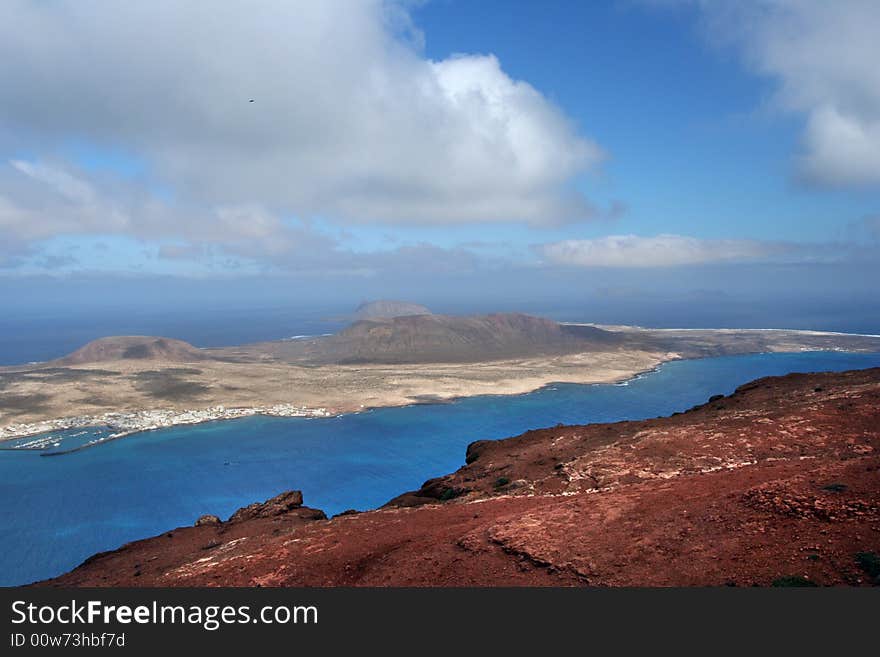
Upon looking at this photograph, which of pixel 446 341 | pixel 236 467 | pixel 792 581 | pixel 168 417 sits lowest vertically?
pixel 236 467

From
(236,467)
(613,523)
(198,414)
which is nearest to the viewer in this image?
(613,523)

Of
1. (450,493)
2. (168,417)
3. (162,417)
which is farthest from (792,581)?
(162,417)

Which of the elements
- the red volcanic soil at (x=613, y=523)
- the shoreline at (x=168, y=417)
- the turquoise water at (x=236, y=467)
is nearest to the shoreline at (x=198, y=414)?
the shoreline at (x=168, y=417)

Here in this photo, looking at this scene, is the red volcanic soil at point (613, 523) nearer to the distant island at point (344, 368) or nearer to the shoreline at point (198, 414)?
the shoreline at point (198, 414)

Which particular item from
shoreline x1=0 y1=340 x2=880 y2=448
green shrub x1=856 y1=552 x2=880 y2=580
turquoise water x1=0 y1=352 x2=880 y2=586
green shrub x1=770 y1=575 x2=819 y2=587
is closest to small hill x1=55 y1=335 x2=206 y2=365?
shoreline x1=0 y1=340 x2=880 y2=448

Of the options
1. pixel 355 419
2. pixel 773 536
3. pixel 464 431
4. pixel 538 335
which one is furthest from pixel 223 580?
A: pixel 538 335

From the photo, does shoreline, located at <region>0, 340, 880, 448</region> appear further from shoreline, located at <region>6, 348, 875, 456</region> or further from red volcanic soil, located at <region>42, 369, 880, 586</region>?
red volcanic soil, located at <region>42, 369, 880, 586</region>

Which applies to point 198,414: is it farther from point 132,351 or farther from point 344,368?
point 132,351

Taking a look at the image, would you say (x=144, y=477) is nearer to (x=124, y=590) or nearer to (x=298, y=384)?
(x=298, y=384)
